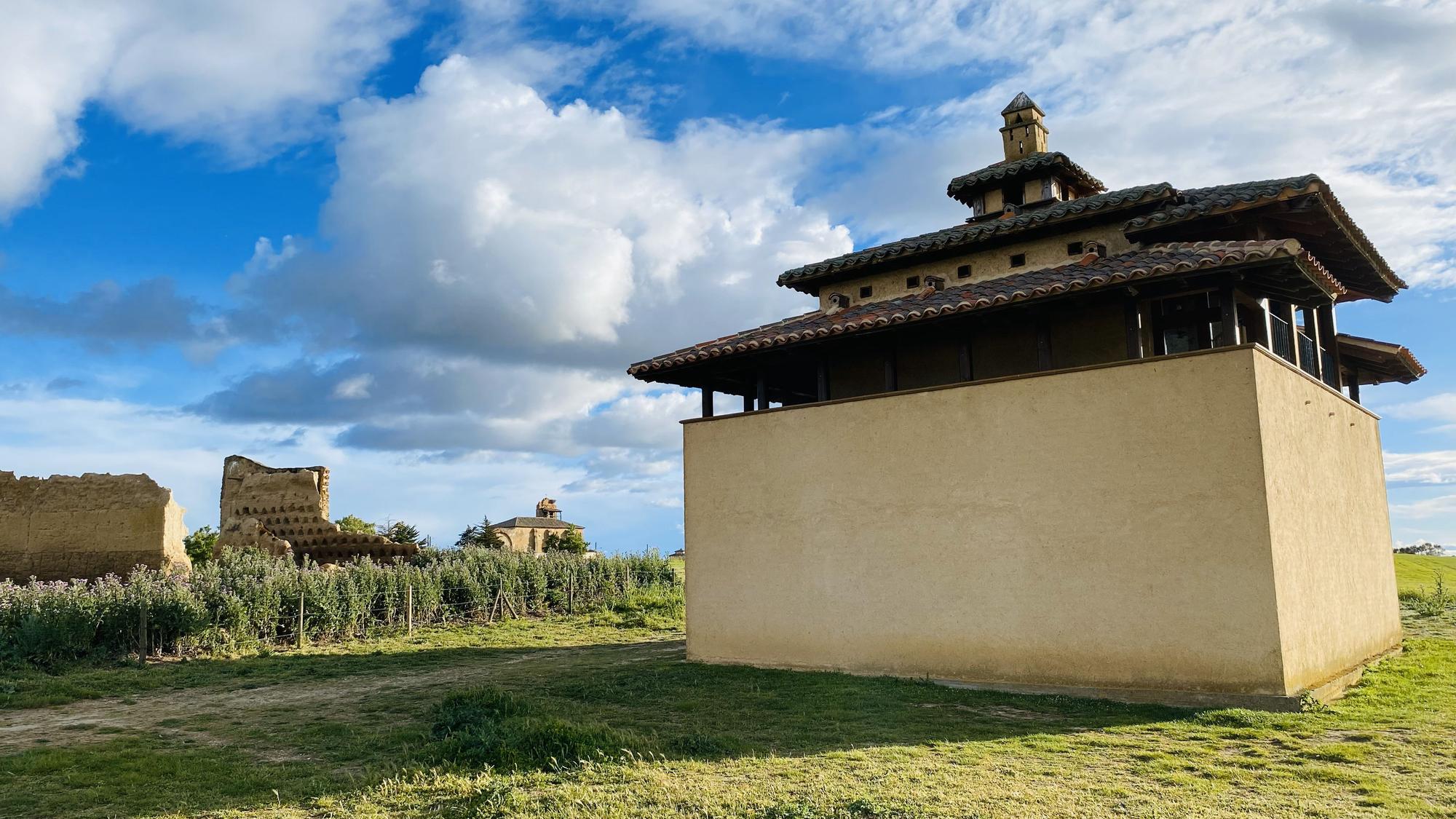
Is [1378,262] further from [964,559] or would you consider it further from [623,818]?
[623,818]

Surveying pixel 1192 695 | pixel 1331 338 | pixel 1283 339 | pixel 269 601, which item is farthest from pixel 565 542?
pixel 1192 695

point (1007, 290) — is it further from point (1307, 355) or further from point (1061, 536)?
point (1307, 355)

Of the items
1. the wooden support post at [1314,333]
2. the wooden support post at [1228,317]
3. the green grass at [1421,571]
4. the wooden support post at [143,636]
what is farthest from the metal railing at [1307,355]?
the wooden support post at [143,636]

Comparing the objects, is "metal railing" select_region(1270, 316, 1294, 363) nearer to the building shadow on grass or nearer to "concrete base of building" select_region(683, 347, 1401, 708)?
"concrete base of building" select_region(683, 347, 1401, 708)

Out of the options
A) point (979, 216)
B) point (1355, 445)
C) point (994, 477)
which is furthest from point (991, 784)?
point (979, 216)

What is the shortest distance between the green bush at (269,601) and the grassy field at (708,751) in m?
2.17

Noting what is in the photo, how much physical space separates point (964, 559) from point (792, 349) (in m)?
3.62

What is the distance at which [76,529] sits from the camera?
18.7 meters

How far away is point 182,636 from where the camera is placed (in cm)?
1573

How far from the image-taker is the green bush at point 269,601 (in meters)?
14.7

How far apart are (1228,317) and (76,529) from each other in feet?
67.2

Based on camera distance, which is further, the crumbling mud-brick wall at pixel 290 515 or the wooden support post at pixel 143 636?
the crumbling mud-brick wall at pixel 290 515

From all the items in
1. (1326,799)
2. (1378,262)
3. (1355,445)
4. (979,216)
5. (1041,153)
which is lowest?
(1326,799)

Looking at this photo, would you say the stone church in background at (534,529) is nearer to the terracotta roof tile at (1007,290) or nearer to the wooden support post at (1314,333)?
the terracotta roof tile at (1007,290)
